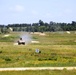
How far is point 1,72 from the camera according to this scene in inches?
1176

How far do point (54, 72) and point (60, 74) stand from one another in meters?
0.98

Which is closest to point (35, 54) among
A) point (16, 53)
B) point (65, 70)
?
point (16, 53)

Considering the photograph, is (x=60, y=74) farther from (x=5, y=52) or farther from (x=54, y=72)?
(x=5, y=52)

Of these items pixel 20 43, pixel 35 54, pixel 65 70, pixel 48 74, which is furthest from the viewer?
pixel 20 43

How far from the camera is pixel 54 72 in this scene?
29.7 meters

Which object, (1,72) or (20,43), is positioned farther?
(20,43)

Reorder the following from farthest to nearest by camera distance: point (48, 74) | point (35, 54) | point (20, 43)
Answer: point (20, 43)
point (35, 54)
point (48, 74)

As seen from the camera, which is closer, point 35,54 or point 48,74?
point 48,74

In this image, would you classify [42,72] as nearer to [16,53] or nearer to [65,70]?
[65,70]

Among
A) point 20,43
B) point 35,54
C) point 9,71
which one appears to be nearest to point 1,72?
point 9,71

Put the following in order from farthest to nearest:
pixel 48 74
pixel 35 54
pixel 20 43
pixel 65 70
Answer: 1. pixel 20 43
2. pixel 35 54
3. pixel 65 70
4. pixel 48 74

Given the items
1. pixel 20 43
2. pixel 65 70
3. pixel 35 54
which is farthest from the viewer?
pixel 20 43

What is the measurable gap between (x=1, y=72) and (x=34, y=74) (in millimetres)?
3575

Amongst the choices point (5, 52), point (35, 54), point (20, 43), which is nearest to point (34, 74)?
point (35, 54)
